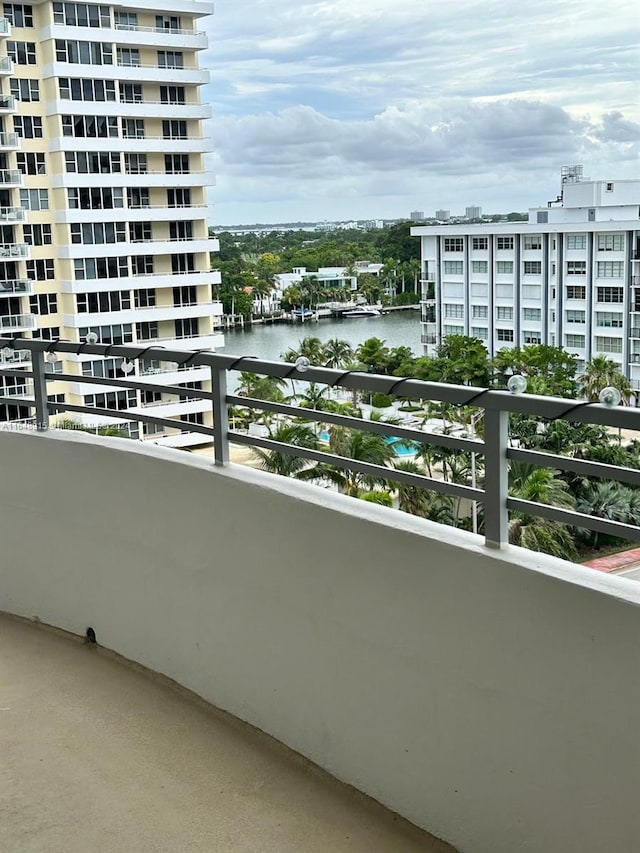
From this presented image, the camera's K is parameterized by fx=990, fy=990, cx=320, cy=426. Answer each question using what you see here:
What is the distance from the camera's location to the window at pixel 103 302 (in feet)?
130

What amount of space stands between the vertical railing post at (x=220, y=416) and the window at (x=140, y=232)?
→ 131ft

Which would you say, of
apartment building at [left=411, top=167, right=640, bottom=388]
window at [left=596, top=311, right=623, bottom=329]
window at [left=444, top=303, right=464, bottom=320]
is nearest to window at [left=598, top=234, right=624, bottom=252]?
apartment building at [left=411, top=167, right=640, bottom=388]

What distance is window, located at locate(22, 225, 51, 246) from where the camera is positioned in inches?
1535

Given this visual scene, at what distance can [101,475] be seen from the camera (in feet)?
10.8

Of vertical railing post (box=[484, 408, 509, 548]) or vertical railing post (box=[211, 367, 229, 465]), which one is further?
vertical railing post (box=[211, 367, 229, 465])

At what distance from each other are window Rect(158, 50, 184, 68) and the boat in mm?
14986

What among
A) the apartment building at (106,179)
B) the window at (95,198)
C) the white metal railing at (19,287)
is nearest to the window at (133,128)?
the apartment building at (106,179)

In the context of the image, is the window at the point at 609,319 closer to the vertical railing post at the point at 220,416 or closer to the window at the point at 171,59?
the window at the point at 171,59

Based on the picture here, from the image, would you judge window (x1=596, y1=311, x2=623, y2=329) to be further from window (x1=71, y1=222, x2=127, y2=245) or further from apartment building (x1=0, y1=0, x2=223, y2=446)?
window (x1=71, y1=222, x2=127, y2=245)

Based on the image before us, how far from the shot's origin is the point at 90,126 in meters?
39.5

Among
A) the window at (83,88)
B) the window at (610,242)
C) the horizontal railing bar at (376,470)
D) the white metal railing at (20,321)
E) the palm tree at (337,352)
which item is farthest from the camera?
the window at (610,242)

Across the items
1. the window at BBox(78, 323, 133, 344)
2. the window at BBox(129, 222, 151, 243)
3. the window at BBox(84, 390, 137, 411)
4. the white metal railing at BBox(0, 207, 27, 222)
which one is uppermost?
the white metal railing at BBox(0, 207, 27, 222)

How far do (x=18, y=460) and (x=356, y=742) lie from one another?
1753 mm

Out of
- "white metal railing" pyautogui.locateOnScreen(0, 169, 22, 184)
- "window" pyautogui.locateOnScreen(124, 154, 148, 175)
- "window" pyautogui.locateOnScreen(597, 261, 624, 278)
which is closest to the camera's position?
"white metal railing" pyautogui.locateOnScreen(0, 169, 22, 184)
